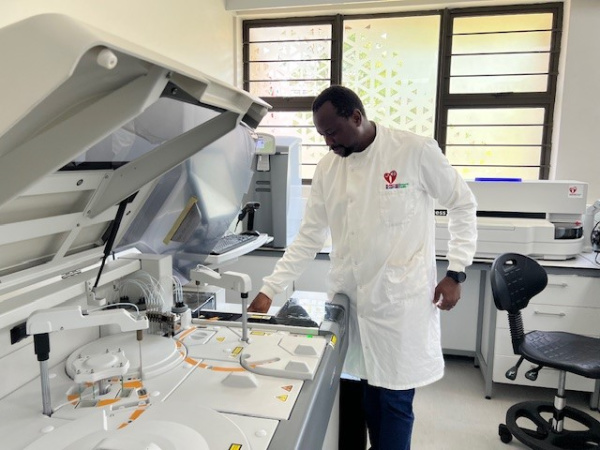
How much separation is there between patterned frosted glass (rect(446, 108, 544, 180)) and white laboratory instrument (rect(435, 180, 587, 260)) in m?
0.82

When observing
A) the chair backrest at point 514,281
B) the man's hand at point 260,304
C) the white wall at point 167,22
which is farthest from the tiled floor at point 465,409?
the white wall at point 167,22

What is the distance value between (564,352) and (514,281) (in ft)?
1.22

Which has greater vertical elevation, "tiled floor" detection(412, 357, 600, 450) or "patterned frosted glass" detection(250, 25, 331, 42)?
"patterned frosted glass" detection(250, 25, 331, 42)

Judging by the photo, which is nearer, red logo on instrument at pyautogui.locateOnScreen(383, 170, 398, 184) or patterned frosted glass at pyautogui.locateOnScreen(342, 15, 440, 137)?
red logo on instrument at pyautogui.locateOnScreen(383, 170, 398, 184)

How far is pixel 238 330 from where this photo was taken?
125 centimetres

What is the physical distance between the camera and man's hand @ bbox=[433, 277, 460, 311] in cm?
156

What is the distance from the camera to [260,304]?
1509mm

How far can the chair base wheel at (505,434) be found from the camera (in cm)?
220

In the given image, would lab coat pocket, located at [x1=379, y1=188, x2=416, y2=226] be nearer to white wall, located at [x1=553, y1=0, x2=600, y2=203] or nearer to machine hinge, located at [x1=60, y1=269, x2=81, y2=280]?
machine hinge, located at [x1=60, y1=269, x2=81, y2=280]

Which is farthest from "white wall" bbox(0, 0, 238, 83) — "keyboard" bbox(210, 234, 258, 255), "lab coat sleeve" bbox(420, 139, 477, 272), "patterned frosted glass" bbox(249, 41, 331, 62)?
"lab coat sleeve" bbox(420, 139, 477, 272)

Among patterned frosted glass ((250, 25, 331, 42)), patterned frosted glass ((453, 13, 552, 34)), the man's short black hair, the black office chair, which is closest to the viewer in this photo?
the man's short black hair

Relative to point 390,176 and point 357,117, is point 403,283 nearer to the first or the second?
point 390,176

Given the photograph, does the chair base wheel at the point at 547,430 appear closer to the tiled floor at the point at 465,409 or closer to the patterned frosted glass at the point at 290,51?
the tiled floor at the point at 465,409

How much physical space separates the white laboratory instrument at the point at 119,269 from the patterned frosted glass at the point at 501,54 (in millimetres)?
2652
